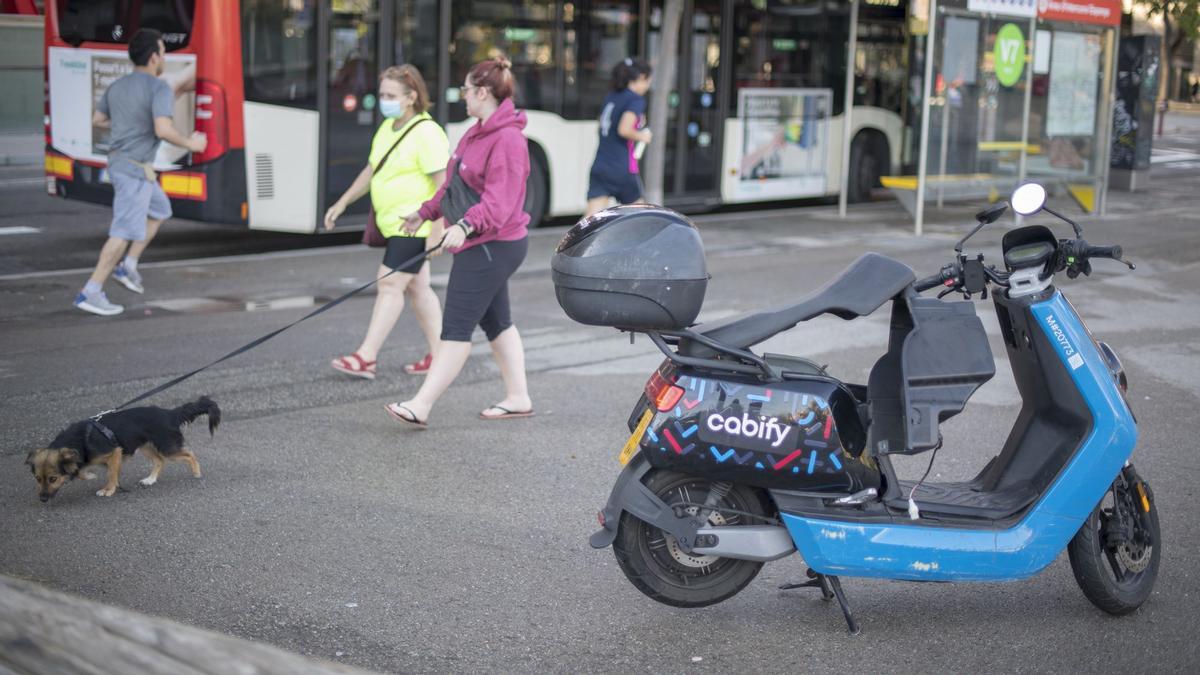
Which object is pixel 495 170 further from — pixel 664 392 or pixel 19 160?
pixel 19 160

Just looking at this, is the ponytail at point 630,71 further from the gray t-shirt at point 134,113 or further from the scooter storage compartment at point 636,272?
the scooter storage compartment at point 636,272

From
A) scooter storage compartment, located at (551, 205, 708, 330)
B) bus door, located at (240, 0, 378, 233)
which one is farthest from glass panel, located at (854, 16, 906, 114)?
scooter storage compartment, located at (551, 205, 708, 330)

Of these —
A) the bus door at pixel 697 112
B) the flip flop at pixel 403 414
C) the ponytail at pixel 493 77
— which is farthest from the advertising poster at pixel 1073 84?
the flip flop at pixel 403 414

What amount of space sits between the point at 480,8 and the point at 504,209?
7.84 m

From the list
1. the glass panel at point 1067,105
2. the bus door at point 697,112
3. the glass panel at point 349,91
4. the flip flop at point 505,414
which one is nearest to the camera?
the flip flop at point 505,414

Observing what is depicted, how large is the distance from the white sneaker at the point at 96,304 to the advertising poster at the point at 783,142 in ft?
29.0

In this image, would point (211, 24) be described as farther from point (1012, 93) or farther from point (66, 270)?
point (1012, 93)

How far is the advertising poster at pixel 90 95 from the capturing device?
1185 cm

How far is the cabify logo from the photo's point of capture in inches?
164

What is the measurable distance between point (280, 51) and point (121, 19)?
138 centimetres

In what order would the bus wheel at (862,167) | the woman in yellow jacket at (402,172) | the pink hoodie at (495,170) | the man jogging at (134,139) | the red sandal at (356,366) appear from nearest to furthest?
the pink hoodie at (495,170), the woman in yellow jacket at (402,172), the red sandal at (356,366), the man jogging at (134,139), the bus wheel at (862,167)

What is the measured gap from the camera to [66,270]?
11.2 meters

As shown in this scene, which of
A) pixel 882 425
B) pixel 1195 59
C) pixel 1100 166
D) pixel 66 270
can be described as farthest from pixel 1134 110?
pixel 1195 59

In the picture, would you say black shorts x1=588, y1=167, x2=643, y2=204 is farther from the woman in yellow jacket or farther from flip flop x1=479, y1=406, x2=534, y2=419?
flip flop x1=479, y1=406, x2=534, y2=419
